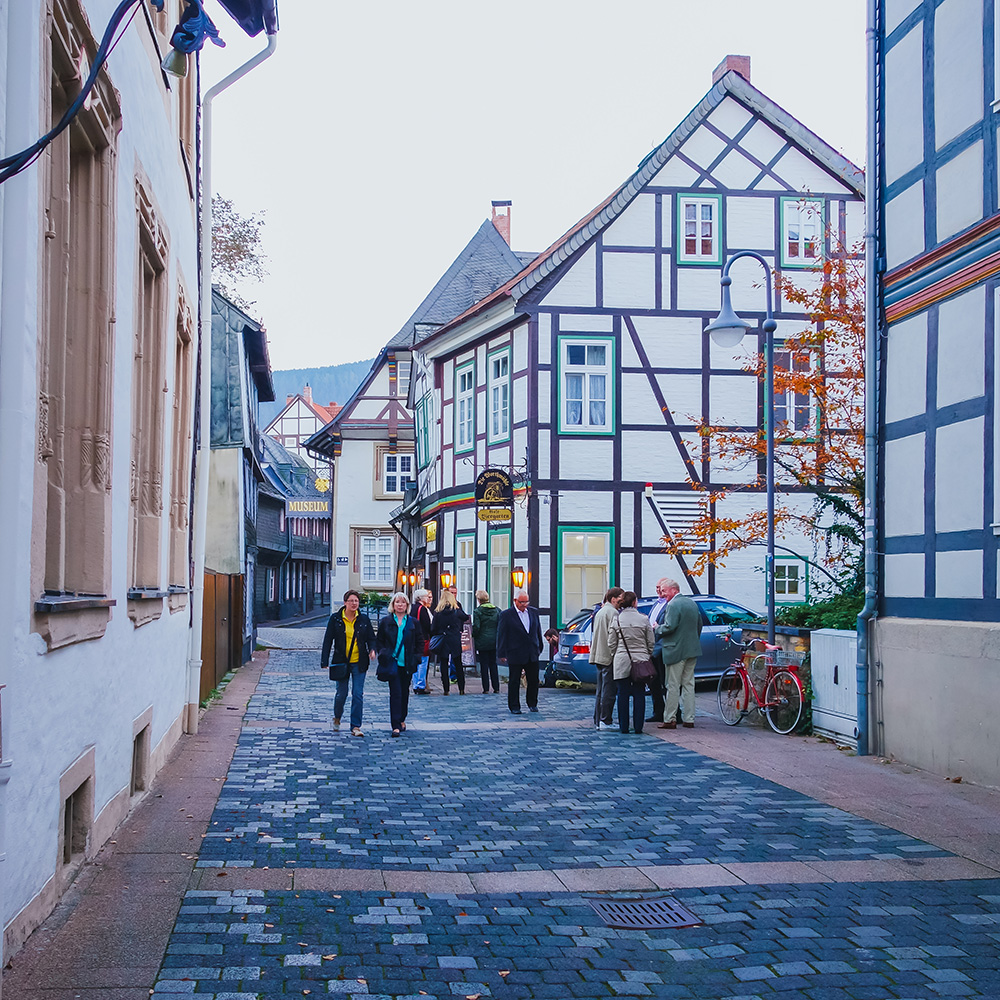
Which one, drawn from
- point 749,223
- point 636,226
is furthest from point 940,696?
point 749,223

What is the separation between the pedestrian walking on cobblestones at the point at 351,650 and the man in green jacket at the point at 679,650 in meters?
3.50

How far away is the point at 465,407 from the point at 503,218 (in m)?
14.3

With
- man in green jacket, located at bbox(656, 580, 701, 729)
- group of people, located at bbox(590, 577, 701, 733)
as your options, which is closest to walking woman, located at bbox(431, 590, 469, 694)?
group of people, located at bbox(590, 577, 701, 733)

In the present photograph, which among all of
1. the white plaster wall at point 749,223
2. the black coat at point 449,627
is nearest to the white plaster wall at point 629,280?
the white plaster wall at point 749,223

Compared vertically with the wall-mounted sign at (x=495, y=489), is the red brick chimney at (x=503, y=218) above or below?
above

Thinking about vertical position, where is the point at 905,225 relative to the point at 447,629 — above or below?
above

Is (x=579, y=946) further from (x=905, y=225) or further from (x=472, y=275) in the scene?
(x=472, y=275)

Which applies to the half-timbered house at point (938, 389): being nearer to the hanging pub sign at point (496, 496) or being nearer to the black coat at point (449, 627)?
the black coat at point (449, 627)

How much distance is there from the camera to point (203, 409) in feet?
45.2

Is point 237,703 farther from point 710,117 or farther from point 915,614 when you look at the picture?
point 710,117

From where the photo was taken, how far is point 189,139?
43.4ft

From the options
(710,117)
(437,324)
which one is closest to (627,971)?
(710,117)

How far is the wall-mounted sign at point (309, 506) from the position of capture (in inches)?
2613

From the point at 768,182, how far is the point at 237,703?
15.9m
